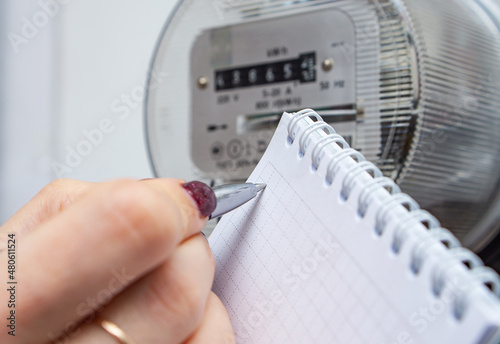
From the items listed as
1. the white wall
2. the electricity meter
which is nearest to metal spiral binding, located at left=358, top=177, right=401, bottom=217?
the electricity meter

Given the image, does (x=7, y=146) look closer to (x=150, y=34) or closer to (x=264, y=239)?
(x=150, y=34)

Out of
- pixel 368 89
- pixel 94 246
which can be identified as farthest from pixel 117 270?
pixel 368 89

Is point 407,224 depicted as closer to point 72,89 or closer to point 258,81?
point 258,81

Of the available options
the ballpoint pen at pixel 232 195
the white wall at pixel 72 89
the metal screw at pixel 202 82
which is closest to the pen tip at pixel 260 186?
the ballpoint pen at pixel 232 195

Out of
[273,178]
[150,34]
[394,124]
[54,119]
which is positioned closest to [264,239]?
[273,178]

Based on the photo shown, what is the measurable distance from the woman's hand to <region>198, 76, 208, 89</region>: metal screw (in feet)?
0.80

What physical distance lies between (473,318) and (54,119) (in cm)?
69

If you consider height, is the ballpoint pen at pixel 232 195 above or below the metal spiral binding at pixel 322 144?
below

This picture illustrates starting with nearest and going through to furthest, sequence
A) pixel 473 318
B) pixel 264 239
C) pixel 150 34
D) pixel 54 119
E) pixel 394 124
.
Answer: pixel 473 318 < pixel 264 239 < pixel 394 124 < pixel 150 34 < pixel 54 119

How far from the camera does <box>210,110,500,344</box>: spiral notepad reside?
17 cm

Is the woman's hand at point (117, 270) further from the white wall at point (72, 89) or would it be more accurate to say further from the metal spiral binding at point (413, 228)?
the white wall at point (72, 89)

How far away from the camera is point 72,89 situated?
0.69 metres

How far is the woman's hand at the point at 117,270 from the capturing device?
0.66ft

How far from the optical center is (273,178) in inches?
11.0
